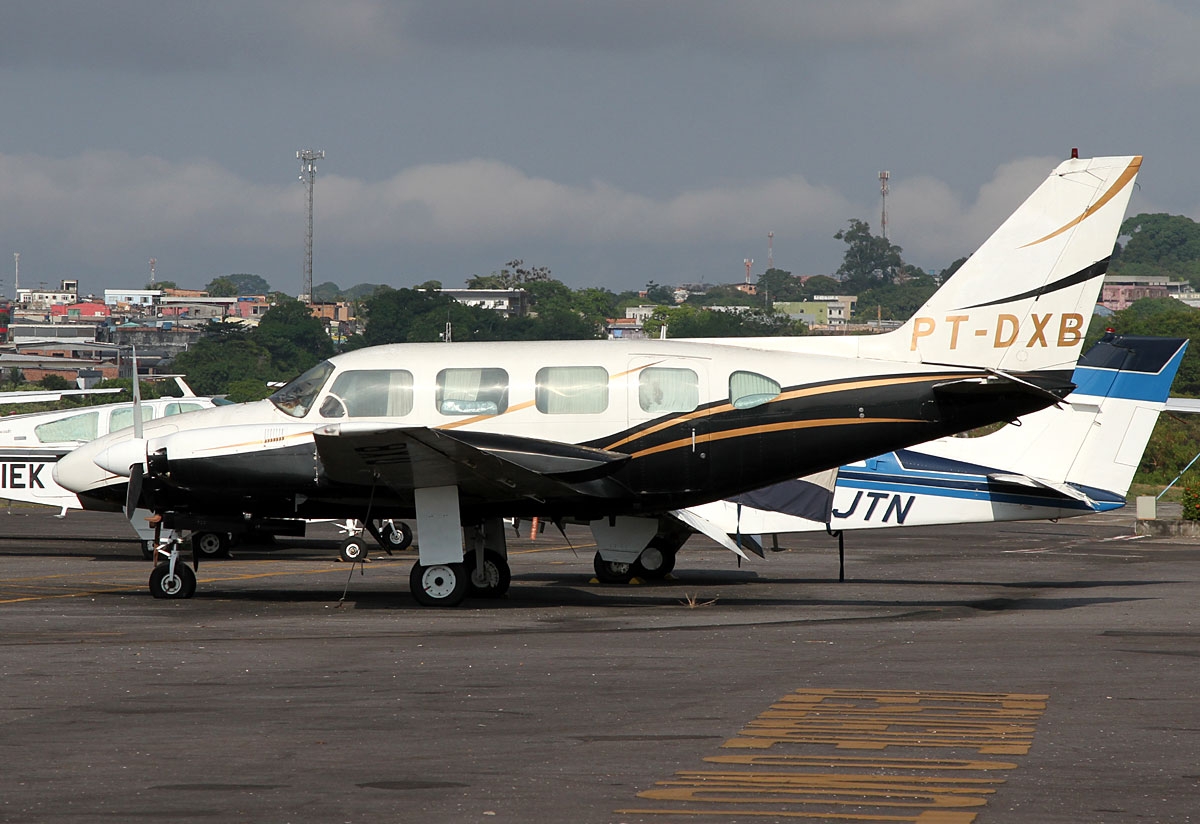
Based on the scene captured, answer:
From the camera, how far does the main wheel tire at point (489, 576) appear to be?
18.7 metres

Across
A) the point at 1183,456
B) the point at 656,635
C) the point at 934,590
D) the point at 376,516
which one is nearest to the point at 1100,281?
the point at 934,590

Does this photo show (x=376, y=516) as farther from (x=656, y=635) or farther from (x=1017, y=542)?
(x=1017, y=542)

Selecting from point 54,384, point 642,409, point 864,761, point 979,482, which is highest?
point 642,409

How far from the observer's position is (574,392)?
57.9ft

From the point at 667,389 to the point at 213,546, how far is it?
11.9 m

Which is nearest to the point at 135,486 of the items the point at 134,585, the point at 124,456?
the point at 124,456

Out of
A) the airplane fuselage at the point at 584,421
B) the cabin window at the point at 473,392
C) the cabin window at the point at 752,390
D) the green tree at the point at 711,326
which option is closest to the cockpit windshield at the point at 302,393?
the airplane fuselage at the point at 584,421

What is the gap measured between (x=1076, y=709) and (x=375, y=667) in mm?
5987

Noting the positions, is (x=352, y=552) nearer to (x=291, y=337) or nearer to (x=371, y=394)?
(x=371, y=394)

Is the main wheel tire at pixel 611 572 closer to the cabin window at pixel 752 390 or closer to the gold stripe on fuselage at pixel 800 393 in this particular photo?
the gold stripe on fuselage at pixel 800 393

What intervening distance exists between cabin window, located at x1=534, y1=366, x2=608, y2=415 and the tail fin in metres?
3.74

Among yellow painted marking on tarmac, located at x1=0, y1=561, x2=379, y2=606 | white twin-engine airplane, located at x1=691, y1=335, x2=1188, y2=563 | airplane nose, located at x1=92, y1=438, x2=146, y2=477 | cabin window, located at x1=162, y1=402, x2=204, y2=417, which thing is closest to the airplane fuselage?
airplane nose, located at x1=92, y1=438, x2=146, y2=477

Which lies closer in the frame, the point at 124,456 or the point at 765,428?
the point at 765,428

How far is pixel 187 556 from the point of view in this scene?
2653 cm
